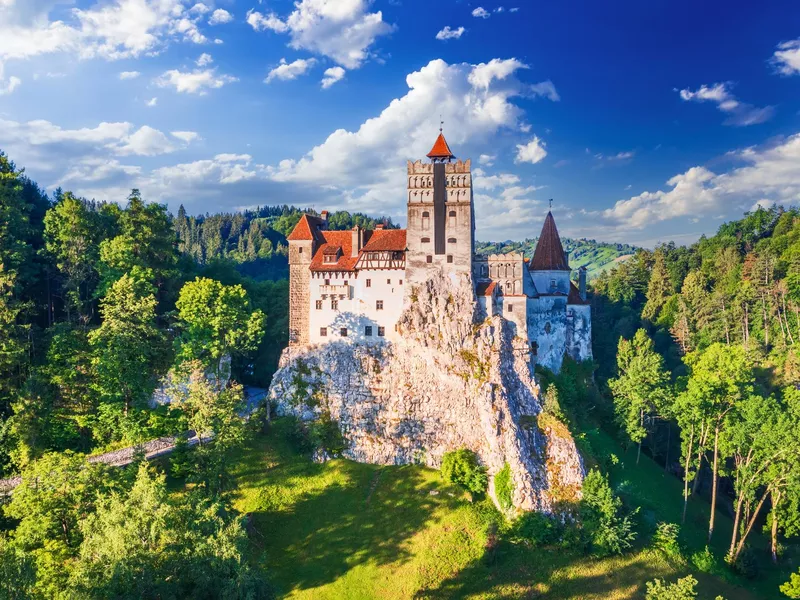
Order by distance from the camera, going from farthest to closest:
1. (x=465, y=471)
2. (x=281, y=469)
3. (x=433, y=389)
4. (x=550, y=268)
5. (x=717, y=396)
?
(x=550, y=268)
(x=433, y=389)
(x=465, y=471)
(x=717, y=396)
(x=281, y=469)

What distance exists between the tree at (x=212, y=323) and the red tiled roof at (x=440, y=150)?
2399 cm

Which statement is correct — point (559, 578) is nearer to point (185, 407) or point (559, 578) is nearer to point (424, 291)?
point (424, 291)

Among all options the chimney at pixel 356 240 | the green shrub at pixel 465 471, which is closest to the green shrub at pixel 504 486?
the green shrub at pixel 465 471

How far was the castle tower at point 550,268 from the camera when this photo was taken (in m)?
58.4

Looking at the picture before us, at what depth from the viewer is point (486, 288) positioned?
53188 millimetres

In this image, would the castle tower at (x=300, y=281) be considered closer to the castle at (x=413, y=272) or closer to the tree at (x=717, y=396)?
the castle at (x=413, y=272)

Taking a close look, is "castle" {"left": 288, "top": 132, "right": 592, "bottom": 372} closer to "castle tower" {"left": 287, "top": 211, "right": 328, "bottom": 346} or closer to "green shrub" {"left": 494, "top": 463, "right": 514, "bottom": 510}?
"castle tower" {"left": 287, "top": 211, "right": 328, "bottom": 346}

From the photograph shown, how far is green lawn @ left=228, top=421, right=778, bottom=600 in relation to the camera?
129ft

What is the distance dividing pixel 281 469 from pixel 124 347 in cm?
1707

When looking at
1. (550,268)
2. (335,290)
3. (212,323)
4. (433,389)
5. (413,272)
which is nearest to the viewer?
(212,323)

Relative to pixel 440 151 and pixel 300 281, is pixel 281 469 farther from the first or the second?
pixel 440 151

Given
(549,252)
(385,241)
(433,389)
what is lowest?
(433,389)

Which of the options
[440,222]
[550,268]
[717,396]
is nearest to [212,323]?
[440,222]

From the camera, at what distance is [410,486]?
1874 inches
